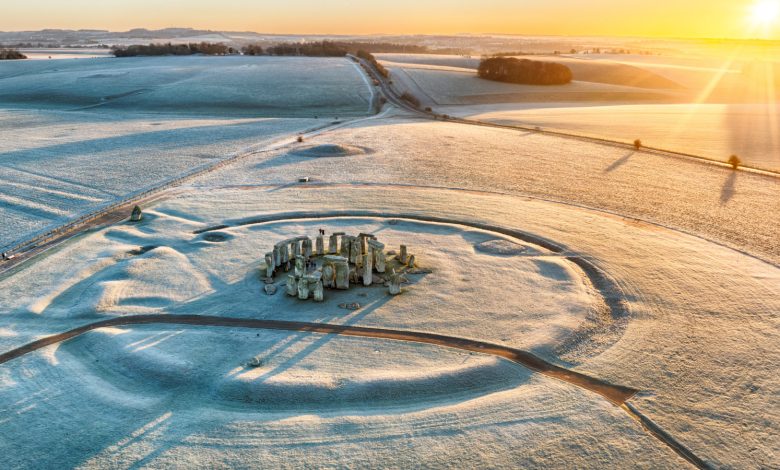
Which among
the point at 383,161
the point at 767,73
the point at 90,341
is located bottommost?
the point at 90,341

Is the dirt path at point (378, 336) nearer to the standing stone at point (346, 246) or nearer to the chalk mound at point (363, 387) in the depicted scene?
the chalk mound at point (363, 387)

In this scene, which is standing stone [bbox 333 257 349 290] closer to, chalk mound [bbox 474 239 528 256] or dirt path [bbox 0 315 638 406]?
dirt path [bbox 0 315 638 406]

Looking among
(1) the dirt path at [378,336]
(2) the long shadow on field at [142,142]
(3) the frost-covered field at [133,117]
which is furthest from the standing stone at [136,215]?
(2) the long shadow on field at [142,142]

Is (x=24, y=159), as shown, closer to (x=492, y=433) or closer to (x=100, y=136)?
(x=100, y=136)

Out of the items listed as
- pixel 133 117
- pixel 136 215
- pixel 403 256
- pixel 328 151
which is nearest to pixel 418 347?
pixel 403 256

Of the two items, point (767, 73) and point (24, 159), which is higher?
point (767, 73)

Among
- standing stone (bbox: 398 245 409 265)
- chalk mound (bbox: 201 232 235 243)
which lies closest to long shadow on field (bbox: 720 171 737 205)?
standing stone (bbox: 398 245 409 265)

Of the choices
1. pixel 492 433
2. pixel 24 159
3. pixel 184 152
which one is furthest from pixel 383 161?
pixel 492 433
